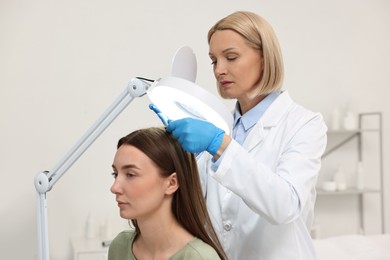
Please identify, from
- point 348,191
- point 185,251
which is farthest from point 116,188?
point 348,191

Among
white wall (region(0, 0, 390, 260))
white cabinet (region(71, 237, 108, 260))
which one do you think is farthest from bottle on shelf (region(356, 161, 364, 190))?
white cabinet (region(71, 237, 108, 260))

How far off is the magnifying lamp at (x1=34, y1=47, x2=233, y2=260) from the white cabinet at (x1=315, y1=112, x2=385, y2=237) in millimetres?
2300

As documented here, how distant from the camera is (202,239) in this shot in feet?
4.73

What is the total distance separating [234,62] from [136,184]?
0.38 meters

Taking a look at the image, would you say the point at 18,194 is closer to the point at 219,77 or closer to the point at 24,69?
the point at 24,69

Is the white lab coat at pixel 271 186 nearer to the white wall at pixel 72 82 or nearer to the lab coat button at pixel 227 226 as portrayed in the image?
the lab coat button at pixel 227 226

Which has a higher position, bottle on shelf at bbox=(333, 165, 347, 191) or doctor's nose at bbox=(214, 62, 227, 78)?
doctor's nose at bbox=(214, 62, 227, 78)

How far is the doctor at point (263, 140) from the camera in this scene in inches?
55.7

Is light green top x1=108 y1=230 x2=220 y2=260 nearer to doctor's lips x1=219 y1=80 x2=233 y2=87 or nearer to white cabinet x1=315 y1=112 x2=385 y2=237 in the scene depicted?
doctor's lips x1=219 y1=80 x2=233 y2=87

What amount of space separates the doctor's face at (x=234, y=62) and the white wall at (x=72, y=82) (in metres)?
1.66

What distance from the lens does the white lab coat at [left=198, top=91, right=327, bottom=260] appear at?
4.24 ft

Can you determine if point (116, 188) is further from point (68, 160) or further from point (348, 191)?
point (348, 191)

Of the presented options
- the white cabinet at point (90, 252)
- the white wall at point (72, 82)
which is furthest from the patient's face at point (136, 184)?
the white wall at point (72, 82)

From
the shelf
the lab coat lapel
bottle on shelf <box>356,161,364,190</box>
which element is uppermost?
the lab coat lapel
